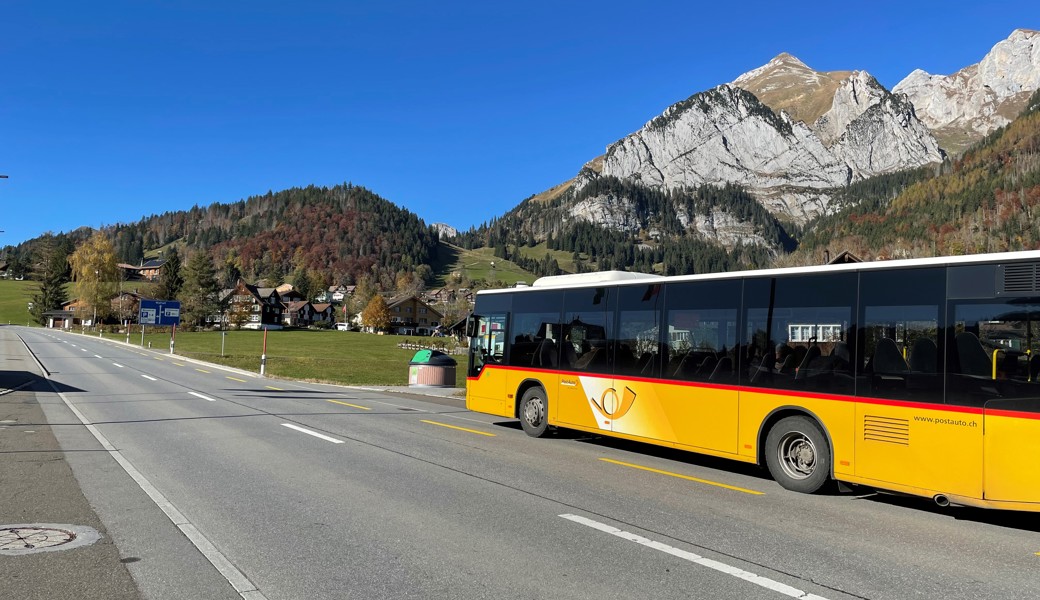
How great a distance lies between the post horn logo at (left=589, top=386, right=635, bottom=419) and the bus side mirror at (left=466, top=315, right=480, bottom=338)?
15.3ft

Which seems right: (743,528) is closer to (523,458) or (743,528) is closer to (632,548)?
(632,548)

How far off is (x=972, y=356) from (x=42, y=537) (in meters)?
10.0

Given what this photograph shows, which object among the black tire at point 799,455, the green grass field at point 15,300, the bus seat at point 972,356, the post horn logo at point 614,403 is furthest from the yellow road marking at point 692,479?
the green grass field at point 15,300

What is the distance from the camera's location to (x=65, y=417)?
1612 centimetres

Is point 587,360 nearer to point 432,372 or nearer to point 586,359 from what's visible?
point 586,359

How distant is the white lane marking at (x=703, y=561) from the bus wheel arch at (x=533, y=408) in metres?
7.04

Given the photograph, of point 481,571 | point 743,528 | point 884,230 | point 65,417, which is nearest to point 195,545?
point 481,571

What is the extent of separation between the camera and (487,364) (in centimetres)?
1630

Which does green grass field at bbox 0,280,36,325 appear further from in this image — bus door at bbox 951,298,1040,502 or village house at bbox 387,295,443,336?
bus door at bbox 951,298,1040,502

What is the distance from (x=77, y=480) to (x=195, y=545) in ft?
13.4

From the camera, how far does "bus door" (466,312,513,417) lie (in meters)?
15.8

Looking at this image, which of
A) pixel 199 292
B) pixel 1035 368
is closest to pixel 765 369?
pixel 1035 368

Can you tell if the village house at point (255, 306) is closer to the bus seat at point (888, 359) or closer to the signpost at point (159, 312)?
the signpost at point (159, 312)

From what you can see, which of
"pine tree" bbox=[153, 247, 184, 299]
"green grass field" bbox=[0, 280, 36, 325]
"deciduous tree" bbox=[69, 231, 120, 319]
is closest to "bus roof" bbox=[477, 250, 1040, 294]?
"deciduous tree" bbox=[69, 231, 120, 319]
